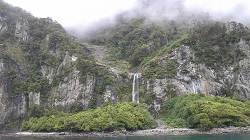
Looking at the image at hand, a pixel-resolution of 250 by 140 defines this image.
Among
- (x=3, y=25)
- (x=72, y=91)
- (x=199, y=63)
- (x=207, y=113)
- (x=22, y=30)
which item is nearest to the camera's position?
(x=207, y=113)

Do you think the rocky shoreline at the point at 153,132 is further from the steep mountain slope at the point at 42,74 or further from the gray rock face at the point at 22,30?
the gray rock face at the point at 22,30

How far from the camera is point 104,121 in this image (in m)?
72.0

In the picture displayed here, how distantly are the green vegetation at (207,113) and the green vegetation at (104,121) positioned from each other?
665 centimetres

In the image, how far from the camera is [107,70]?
97438 mm

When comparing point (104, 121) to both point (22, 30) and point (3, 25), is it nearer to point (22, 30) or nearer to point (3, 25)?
point (22, 30)

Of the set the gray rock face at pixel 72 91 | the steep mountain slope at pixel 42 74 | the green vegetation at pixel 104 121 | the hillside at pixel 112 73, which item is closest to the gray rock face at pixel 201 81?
the hillside at pixel 112 73

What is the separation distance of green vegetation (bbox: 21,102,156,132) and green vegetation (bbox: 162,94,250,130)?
665 centimetres

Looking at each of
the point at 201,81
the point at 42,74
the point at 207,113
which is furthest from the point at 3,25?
the point at 207,113

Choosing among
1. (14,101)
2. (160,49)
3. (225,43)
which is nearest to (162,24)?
(160,49)

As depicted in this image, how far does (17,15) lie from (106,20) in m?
44.9

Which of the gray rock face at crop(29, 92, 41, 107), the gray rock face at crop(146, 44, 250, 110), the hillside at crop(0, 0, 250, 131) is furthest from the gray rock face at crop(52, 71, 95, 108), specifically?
the gray rock face at crop(146, 44, 250, 110)

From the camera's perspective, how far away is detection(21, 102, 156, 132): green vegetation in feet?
234

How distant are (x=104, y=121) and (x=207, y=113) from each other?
70.3ft

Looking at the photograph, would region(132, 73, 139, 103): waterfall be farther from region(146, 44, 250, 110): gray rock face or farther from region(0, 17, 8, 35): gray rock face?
region(0, 17, 8, 35): gray rock face
